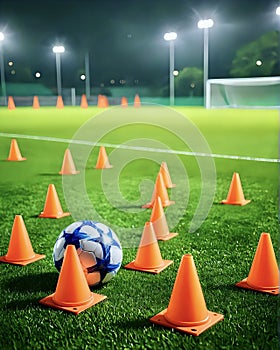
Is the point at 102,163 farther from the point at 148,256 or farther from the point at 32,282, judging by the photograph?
the point at 32,282

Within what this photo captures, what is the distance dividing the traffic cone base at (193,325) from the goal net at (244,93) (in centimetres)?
2382

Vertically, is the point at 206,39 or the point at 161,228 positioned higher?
the point at 206,39

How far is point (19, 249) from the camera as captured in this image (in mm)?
4570

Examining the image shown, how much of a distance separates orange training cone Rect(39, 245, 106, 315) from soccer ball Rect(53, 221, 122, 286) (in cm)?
25

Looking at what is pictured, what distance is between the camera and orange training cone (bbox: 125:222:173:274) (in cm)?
432

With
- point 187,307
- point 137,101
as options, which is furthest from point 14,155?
point 137,101

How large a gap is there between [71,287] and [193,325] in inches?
35.0

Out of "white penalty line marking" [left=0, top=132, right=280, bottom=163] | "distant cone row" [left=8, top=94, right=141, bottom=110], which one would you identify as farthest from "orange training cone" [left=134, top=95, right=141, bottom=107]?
"white penalty line marking" [left=0, top=132, right=280, bottom=163]

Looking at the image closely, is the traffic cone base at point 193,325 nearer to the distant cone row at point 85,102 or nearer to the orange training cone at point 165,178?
the orange training cone at point 165,178

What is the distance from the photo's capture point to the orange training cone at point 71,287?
11.8ft

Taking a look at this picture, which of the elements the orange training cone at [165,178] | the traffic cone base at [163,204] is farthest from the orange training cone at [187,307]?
the orange training cone at [165,178]

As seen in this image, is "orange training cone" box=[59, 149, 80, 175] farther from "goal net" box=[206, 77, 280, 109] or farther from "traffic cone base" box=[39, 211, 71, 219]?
"goal net" box=[206, 77, 280, 109]

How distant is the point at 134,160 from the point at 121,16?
33639 mm

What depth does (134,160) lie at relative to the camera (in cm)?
1046
